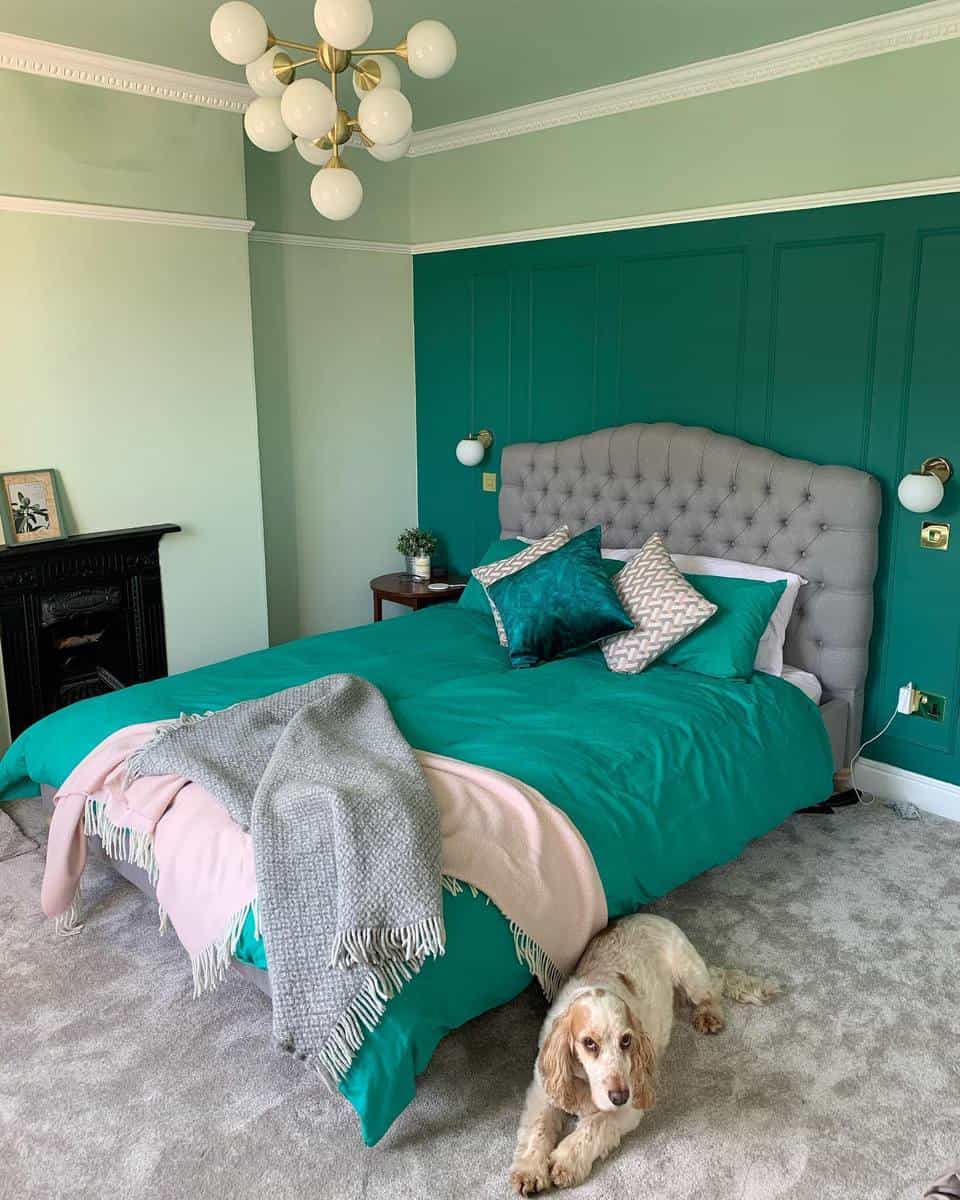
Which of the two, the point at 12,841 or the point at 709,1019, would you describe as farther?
the point at 12,841

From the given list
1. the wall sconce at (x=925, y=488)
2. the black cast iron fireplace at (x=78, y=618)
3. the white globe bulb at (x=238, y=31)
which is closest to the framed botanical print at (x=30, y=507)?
the black cast iron fireplace at (x=78, y=618)

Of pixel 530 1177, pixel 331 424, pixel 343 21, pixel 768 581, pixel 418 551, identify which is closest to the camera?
pixel 530 1177

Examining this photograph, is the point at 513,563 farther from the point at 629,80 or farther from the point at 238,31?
the point at 238,31

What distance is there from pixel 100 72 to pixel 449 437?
2244 millimetres

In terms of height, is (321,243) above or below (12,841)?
above

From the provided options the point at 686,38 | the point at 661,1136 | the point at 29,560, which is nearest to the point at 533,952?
the point at 661,1136

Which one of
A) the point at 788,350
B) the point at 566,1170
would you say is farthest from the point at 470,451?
the point at 566,1170

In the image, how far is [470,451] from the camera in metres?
4.96

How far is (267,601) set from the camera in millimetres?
4938

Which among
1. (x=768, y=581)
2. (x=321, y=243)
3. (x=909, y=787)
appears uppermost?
(x=321, y=243)

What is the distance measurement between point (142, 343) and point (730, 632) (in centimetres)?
264

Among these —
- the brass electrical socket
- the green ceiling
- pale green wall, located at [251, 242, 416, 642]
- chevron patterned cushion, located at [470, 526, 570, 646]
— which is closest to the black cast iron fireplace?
pale green wall, located at [251, 242, 416, 642]

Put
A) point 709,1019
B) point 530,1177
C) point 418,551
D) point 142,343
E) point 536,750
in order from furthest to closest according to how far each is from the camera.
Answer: point 418,551, point 142,343, point 536,750, point 709,1019, point 530,1177

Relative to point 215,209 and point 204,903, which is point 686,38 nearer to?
point 215,209
